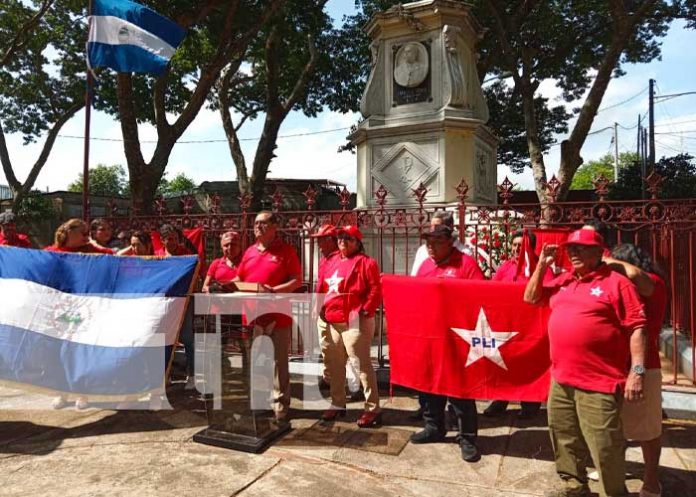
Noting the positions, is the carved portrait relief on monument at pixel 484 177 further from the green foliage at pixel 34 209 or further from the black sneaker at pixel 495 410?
the green foliage at pixel 34 209

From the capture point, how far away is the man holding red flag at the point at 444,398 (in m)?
4.07

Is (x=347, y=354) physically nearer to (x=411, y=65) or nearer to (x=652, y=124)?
(x=411, y=65)

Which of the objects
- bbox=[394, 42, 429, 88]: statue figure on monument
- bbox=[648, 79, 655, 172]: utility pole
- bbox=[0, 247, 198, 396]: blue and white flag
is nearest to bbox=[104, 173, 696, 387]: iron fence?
bbox=[0, 247, 198, 396]: blue and white flag

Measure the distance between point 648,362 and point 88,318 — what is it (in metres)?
4.53

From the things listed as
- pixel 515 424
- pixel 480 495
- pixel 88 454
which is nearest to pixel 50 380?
pixel 88 454

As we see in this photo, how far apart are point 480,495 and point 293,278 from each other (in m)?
2.35

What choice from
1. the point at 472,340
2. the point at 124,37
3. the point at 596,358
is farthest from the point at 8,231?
the point at 596,358

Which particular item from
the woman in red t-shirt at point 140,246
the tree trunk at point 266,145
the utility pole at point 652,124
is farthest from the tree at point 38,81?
the utility pole at point 652,124

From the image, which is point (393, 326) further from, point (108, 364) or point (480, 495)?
point (108, 364)

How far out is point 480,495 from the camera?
11.4 ft

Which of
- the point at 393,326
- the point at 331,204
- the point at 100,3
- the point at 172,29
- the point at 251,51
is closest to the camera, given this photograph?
the point at 393,326

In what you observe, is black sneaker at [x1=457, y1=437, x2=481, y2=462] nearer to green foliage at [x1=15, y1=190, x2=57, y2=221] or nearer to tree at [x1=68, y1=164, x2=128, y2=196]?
green foliage at [x1=15, y1=190, x2=57, y2=221]

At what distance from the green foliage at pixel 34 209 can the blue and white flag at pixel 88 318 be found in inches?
654

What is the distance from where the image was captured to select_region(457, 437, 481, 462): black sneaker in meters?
3.99
